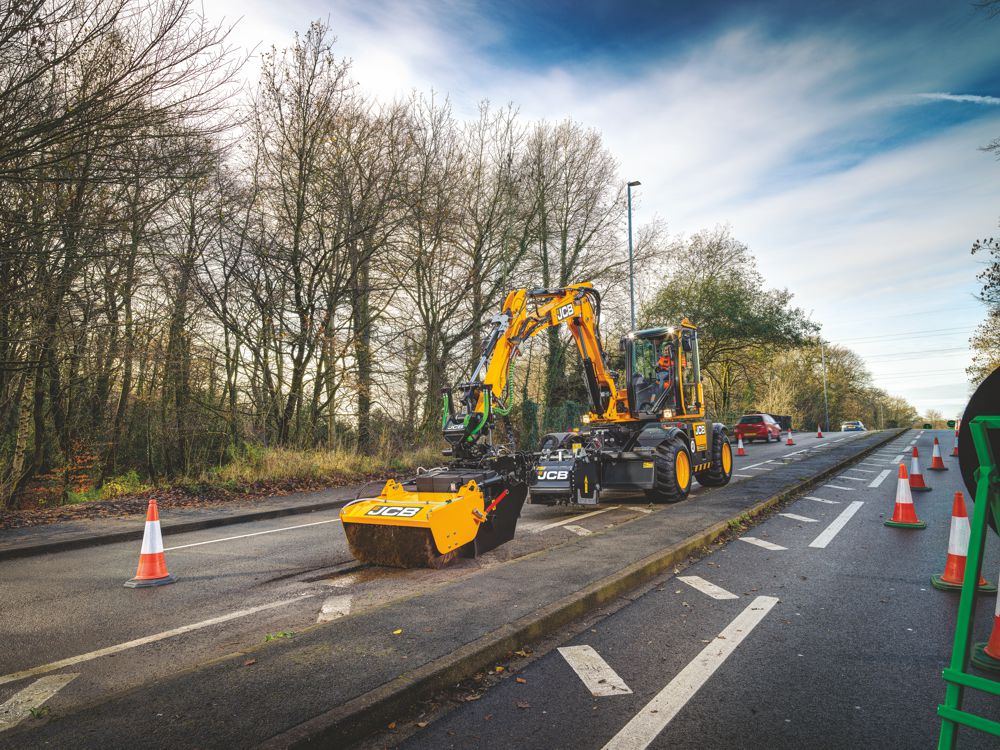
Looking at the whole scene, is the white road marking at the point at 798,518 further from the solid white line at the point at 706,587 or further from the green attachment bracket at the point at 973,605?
the green attachment bracket at the point at 973,605

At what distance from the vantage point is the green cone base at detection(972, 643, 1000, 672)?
3704 millimetres

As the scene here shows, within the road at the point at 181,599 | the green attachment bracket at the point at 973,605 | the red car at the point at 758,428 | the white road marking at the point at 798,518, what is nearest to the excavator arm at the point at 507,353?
the road at the point at 181,599

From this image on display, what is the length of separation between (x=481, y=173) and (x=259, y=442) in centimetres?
1171

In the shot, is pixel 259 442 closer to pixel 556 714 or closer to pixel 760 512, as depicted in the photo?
pixel 760 512

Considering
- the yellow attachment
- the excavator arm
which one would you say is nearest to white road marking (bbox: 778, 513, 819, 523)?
the excavator arm

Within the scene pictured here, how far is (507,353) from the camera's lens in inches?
311

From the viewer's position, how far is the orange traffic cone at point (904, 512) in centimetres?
825

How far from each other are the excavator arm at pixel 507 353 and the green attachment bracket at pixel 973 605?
5.16 metres

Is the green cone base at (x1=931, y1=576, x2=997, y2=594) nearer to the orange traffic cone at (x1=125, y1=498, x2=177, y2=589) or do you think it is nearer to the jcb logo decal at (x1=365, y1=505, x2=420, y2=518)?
the jcb logo decal at (x1=365, y1=505, x2=420, y2=518)

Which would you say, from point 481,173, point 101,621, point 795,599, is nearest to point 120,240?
point 101,621

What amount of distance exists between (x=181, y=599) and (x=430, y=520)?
94.3 inches

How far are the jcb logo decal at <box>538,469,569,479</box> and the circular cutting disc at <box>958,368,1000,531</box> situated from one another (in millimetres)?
6457

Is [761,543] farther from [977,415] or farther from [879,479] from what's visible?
[879,479]

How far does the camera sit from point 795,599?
5.19m
